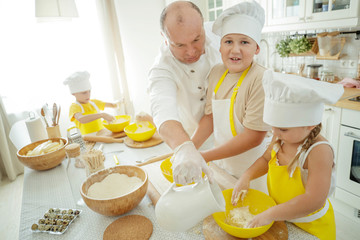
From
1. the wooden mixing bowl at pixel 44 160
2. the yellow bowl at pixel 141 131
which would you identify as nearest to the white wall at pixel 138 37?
the yellow bowl at pixel 141 131

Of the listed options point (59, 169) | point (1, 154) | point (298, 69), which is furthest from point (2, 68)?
point (298, 69)

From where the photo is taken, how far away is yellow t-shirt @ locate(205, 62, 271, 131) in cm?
101

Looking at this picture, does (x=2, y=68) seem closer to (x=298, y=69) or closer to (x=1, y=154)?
(x=1, y=154)

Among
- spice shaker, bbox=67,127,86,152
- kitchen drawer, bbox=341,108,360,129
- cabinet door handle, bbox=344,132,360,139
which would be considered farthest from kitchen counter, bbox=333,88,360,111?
spice shaker, bbox=67,127,86,152

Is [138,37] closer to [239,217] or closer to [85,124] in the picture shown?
[85,124]

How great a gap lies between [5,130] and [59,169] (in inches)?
84.4

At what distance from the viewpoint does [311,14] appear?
6.78 ft

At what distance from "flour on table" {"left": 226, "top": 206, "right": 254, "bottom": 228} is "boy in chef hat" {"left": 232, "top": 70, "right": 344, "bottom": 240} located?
3 centimetres

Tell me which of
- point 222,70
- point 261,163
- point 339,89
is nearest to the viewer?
point 339,89

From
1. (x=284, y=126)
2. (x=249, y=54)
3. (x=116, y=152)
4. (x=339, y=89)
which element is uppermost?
(x=249, y=54)

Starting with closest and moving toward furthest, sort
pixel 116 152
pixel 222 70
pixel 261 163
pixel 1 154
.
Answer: pixel 261 163 → pixel 222 70 → pixel 116 152 → pixel 1 154

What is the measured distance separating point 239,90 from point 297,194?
18.8 inches

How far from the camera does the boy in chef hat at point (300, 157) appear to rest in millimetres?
715

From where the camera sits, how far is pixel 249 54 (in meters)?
1.03
